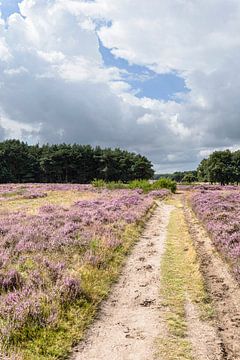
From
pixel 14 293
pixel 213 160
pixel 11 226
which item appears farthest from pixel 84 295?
pixel 213 160

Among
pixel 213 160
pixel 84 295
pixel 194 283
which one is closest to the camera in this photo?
pixel 84 295

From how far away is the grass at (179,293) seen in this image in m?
7.32

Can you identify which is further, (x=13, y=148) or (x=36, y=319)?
(x=13, y=148)

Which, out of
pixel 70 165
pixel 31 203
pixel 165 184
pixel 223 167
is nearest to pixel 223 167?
pixel 223 167

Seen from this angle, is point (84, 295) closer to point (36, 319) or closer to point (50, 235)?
point (36, 319)

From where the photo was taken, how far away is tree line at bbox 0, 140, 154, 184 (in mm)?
112688

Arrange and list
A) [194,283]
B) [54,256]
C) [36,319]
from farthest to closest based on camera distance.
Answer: [54,256] < [194,283] < [36,319]

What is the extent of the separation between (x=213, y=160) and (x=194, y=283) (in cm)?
10422

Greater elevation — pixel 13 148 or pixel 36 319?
pixel 13 148

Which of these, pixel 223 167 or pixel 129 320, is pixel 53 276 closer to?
pixel 129 320

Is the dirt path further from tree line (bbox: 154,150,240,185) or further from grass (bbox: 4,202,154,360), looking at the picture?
tree line (bbox: 154,150,240,185)

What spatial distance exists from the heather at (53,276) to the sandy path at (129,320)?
35cm

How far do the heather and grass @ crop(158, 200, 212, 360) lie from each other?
1.74 metres

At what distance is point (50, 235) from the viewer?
55.0ft
